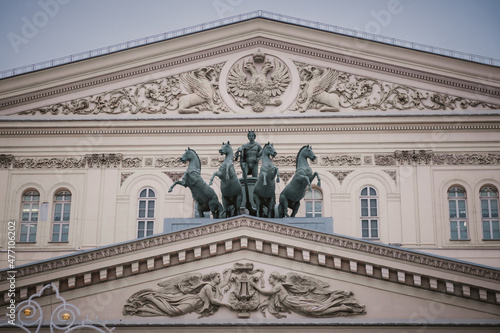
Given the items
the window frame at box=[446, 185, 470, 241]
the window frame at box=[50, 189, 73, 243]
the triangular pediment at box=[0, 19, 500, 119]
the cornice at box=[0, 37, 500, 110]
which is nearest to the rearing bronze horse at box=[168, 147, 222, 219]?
the triangular pediment at box=[0, 19, 500, 119]

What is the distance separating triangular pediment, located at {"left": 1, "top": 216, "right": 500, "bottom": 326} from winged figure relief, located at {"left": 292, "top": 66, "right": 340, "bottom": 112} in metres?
14.7

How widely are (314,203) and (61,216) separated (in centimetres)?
1013

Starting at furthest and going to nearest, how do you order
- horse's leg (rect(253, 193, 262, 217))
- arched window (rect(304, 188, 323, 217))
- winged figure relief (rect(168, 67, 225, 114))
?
winged figure relief (rect(168, 67, 225, 114)) < arched window (rect(304, 188, 323, 217)) < horse's leg (rect(253, 193, 262, 217))

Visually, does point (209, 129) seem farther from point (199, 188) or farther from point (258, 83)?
point (199, 188)

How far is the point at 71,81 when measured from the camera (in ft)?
143

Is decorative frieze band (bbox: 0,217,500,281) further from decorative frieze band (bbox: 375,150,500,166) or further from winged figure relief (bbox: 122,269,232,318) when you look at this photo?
decorative frieze band (bbox: 375,150,500,166)

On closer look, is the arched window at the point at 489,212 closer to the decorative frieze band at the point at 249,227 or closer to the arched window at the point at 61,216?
the decorative frieze band at the point at 249,227

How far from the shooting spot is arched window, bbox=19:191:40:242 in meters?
41.8

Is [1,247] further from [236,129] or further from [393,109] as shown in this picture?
[393,109]

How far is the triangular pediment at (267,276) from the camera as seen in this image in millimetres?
28219

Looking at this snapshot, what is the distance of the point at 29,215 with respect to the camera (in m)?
42.2

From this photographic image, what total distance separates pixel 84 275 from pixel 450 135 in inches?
757

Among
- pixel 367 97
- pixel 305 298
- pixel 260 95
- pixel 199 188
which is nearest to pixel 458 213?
pixel 367 97

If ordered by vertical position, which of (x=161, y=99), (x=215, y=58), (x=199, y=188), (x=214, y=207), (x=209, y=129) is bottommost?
(x=214, y=207)
